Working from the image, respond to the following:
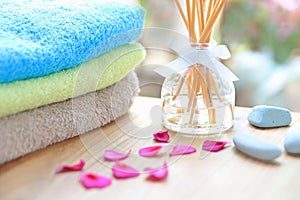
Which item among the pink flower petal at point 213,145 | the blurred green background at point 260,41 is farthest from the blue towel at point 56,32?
the blurred green background at point 260,41

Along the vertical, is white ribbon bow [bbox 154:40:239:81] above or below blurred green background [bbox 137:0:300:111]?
above

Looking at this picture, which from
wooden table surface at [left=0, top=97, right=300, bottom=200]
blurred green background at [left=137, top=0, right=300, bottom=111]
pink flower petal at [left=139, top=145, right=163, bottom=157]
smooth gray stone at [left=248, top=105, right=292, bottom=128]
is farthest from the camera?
blurred green background at [left=137, top=0, right=300, bottom=111]

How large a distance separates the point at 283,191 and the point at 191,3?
0.99ft

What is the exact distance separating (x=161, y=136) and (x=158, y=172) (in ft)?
0.41

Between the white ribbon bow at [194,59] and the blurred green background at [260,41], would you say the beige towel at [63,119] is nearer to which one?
the white ribbon bow at [194,59]

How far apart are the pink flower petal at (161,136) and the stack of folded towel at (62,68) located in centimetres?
9

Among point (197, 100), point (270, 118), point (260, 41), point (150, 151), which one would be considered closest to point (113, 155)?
point (150, 151)

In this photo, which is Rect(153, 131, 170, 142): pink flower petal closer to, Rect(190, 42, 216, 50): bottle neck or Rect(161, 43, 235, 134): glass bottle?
Rect(161, 43, 235, 134): glass bottle

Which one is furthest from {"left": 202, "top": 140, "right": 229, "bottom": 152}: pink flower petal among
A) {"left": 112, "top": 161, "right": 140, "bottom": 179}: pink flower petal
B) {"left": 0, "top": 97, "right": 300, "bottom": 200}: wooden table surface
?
{"left": 112, "top": 161, "right": 140, "bottom": 179}: pink flower petal

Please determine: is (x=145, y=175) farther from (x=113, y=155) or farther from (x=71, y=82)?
(x=71, y=82)

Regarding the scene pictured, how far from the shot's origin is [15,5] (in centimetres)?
68

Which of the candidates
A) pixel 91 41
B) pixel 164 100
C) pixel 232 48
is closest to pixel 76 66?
pixel 91 41

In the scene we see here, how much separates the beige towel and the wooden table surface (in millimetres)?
14

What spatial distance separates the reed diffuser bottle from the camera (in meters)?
0.67
